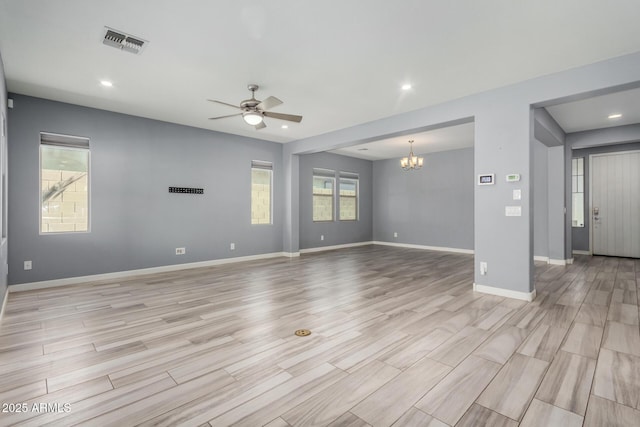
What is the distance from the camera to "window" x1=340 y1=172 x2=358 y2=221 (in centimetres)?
930

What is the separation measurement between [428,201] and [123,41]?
25.7 ft

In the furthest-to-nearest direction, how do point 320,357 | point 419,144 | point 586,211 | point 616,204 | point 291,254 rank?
point 419,144
point 291,254
point 586,211
point 616,204
point 320,357

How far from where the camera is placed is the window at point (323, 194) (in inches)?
339

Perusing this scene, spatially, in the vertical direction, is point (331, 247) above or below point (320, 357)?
above

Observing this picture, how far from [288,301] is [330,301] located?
1.72 feet

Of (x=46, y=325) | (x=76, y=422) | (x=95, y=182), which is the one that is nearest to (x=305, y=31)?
(x=76, y=422)

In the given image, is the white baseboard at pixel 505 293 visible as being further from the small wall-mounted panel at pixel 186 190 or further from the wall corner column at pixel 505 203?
the small wall-mounted panel at pixel 186 190

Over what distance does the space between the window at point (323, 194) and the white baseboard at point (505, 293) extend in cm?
504

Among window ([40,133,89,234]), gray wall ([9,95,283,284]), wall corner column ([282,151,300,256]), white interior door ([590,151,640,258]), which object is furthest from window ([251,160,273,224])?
white interior door ([590,151,640,258])

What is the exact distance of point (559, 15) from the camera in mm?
2533

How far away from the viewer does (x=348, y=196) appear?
31.2ft

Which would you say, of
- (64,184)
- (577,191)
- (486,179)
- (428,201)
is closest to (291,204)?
(428,201)

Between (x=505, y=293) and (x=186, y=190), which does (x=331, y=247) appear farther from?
(x=505, y=293)

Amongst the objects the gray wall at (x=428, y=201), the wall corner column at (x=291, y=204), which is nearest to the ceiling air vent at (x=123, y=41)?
the wall corner column at (x=291, y=204)
